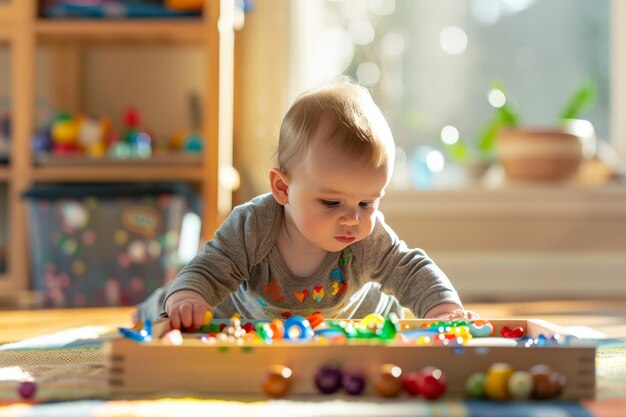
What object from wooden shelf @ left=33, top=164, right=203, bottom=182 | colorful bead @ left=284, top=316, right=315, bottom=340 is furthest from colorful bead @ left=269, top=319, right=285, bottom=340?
wooden shelf @ left=33, top=164, right=203, bottom=182

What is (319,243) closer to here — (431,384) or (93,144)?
(431,384)

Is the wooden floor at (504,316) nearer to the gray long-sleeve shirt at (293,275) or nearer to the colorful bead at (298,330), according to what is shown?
the gray long-sleeve shirt at (293,275)

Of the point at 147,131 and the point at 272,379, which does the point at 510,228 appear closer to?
the point at 147,131

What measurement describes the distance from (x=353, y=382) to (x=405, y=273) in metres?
0.41

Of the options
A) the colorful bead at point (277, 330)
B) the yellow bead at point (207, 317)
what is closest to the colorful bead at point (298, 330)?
the colorful bead at point (277, 330)

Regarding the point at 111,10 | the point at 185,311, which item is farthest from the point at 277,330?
the point at 111,10

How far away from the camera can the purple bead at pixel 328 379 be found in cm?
93

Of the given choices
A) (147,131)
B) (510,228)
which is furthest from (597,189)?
(147,131)

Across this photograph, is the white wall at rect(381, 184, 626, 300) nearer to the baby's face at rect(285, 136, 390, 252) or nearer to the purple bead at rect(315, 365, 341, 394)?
the baby's face at rect(285, 136, 390, 252)

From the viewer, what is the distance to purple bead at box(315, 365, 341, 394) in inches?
36.7

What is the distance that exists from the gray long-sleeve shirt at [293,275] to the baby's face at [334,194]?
99 mm

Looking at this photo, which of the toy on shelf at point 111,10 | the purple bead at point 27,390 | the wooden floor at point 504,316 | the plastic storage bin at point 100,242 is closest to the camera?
the purple bead at point 27,390

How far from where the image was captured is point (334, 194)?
118cm

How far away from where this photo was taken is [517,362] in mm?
965
